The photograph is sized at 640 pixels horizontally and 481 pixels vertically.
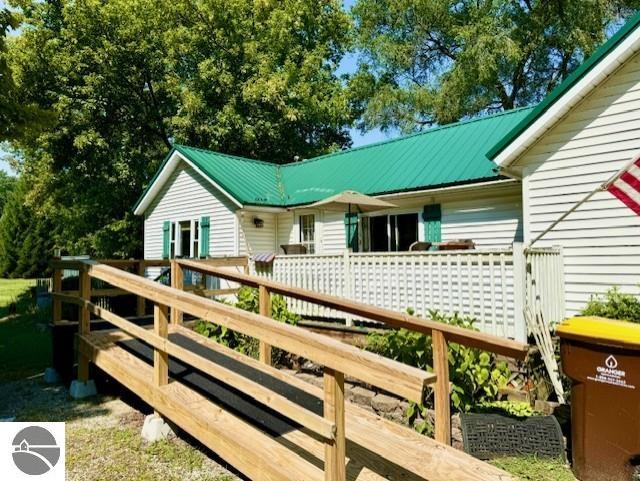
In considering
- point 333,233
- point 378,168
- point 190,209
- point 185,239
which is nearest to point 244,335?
point 333,233

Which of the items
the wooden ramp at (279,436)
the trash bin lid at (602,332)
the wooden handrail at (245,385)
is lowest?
the wooden ramp at (279,436)

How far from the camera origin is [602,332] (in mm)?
3592

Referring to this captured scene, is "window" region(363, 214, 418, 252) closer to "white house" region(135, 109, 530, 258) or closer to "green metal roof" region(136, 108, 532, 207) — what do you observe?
"white house" region(135, 109, 530, 258)

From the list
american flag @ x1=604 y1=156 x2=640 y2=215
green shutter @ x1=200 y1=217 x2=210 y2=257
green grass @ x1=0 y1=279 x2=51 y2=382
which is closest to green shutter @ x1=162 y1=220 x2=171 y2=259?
green shutter @ x1=200 y1=217 x2=210 y2=257

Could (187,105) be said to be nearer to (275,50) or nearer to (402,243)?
(275,50)

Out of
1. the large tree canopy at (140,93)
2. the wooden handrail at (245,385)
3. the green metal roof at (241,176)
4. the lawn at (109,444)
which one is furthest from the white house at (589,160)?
the large tree canopy at (140,93)

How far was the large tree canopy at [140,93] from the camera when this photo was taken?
18.7m

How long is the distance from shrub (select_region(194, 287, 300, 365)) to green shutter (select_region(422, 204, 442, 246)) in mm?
4076

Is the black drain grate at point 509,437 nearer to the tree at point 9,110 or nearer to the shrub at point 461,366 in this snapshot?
the shrub at point 461,366

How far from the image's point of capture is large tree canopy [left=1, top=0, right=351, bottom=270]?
18.7 m

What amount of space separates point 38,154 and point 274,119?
37.8ft

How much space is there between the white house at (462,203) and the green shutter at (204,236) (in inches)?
2.3

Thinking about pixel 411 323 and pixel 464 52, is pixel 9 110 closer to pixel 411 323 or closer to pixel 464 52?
pixel 411 323

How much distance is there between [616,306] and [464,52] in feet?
56.8
